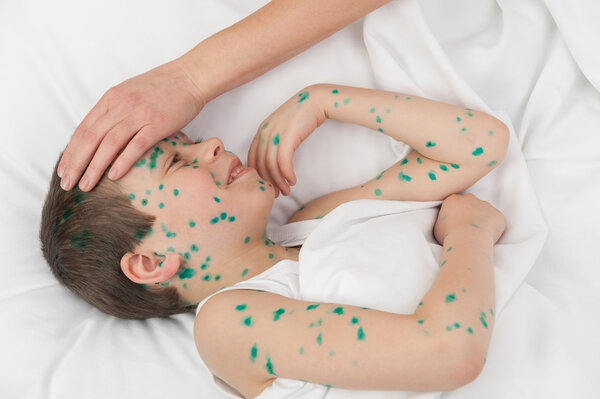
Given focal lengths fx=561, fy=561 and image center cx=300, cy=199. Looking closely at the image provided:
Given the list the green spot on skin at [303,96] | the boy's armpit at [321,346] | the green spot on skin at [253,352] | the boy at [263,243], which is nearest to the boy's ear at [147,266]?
the boy at [263,243]

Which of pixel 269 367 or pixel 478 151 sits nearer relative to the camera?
pixel 269 367

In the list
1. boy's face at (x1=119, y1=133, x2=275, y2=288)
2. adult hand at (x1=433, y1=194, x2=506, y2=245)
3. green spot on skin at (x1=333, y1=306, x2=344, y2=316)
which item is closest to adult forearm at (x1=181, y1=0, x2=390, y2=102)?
boy's face at (x1=119, y1=133, x2=275, y2=288)

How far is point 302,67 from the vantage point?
1657 millimetres

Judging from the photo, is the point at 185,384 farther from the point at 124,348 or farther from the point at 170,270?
the point at 170,270

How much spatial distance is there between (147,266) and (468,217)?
0.80 meters

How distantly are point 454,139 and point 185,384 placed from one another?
0.91m

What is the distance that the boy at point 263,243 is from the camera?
43.7 inches

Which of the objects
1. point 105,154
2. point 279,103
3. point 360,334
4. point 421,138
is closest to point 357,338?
point 360,334

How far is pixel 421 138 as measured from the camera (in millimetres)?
1444

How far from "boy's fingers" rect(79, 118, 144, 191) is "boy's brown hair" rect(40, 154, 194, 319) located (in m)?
0.03

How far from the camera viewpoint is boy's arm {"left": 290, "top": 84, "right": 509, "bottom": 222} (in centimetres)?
142

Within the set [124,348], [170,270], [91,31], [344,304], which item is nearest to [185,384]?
[124,348]

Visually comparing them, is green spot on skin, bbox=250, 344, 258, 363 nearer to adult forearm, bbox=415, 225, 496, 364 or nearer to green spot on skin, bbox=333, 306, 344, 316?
green spot on skin, bbox=333, 306, 344, 316

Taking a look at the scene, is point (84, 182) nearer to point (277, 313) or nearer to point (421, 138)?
point (277, 313)
